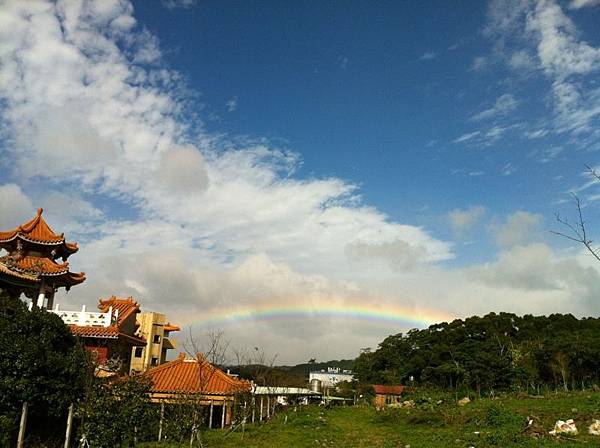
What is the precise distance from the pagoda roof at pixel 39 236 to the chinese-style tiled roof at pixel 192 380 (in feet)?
24.9

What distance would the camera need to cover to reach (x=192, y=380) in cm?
2402

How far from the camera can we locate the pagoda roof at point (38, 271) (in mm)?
21609

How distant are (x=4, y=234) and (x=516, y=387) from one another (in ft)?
128

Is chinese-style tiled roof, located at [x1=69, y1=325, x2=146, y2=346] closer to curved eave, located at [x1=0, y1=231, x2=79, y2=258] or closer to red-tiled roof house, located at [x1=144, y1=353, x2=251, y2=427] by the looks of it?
red-tiled roof house, located at [x1=144, y1=353, x2=251, y2=427]

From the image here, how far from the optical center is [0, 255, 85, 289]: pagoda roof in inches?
851

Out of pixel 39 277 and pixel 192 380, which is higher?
pixel 39 277

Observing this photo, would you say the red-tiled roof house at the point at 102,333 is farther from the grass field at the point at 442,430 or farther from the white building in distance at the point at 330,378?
the white building in distance at the point at 330,378

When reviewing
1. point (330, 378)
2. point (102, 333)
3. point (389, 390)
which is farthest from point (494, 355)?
point (330, 378)

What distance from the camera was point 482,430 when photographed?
64.4 feet

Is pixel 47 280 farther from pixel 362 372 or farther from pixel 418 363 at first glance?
pixel 362 372

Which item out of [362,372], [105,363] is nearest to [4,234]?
[105,363]

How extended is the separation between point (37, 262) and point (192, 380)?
929 centimetres

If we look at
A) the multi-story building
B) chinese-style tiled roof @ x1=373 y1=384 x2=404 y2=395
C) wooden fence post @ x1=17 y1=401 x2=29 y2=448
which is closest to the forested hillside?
chinese-style tiled roof @ x1=373 y1=384 x2=404 y2=395

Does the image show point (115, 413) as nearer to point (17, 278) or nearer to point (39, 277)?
point (17, 278)
